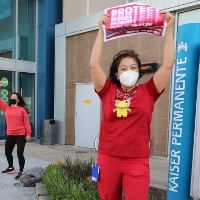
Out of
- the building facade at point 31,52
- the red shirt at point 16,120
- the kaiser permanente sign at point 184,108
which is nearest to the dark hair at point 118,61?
the kaiser permanente sign at point 184,108

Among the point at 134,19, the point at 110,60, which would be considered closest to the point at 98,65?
the point at 134,19

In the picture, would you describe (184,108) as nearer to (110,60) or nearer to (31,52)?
(110,60)

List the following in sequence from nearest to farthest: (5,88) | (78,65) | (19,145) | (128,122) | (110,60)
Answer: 1. (128,122)
2. (19,145)
3. (110,60)
4. (78,65)
5. (5,88)

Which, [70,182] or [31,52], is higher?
[31,52]

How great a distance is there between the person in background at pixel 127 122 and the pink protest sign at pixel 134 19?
0.06 metres

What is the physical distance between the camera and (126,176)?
2672 millimetres

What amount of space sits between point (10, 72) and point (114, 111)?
11.3m

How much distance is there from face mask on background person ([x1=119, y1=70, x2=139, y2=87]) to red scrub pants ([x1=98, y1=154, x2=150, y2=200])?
0.56 m

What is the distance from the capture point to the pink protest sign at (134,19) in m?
2.70

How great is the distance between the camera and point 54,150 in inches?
435

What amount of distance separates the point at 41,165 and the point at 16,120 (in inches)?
76.3

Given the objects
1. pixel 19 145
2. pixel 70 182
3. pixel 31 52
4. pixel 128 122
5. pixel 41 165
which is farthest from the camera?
pixel 31 52

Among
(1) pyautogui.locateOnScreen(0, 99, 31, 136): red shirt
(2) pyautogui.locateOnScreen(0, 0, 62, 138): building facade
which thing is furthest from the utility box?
(1) pyautogui.locateOnScreen(0, 99, 31, 136): red shirt

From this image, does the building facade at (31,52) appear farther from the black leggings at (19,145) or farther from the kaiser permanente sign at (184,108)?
the kaiser permanente sign at (184,108)
